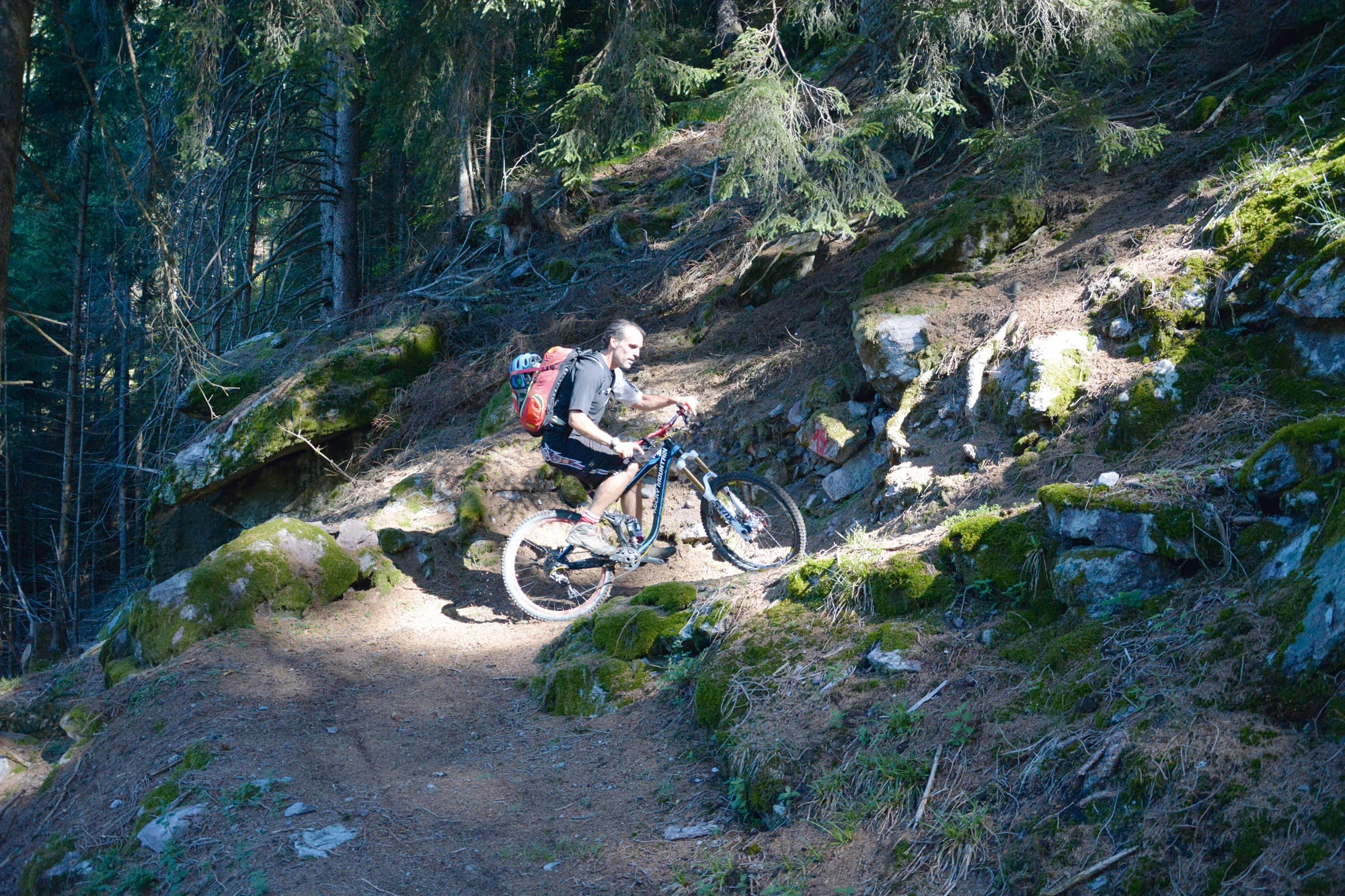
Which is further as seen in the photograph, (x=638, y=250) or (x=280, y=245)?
(x=280, y=245)

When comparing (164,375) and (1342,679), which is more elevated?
(164,375)

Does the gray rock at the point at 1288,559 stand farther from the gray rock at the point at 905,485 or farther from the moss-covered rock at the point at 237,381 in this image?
the moss-covered rock at the point at 237,381

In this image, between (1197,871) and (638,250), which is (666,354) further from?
(1197,871)

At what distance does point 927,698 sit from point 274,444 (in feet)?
31.5

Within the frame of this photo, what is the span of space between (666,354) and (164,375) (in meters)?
8.86

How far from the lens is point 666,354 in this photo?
10.0 metres

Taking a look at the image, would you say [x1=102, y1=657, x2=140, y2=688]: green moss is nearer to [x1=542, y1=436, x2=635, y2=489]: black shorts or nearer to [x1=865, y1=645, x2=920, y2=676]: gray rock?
[x1=542, y1=436, x2=635, y2=489]: black shorts

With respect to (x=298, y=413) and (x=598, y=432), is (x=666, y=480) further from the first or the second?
(x=298, y=413)

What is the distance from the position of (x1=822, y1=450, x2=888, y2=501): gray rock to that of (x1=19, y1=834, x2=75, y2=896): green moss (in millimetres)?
5801

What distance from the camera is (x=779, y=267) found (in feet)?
31.7

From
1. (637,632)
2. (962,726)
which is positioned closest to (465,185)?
(637,632)

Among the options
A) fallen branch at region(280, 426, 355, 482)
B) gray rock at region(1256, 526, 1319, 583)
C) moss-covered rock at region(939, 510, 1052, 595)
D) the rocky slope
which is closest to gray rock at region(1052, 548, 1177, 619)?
the rocky slope

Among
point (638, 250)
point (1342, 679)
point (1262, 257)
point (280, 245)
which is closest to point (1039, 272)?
point (1262, 257)

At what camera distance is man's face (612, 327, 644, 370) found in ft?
20.2
